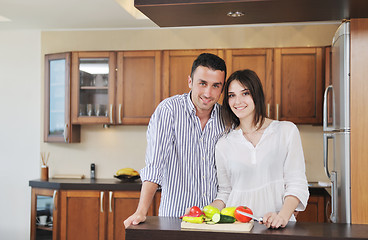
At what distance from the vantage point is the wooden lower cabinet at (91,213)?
183 inches

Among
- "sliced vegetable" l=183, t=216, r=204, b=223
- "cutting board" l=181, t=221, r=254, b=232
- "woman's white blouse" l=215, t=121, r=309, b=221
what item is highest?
"woman's white blouse" l=215, t=121, r=309, b=221

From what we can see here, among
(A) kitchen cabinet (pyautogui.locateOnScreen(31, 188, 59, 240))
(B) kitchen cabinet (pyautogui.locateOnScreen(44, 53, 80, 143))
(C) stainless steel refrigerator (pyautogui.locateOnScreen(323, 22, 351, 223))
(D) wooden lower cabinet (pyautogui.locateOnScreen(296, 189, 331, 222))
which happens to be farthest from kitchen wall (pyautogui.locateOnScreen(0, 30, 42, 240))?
(C) stainless steel refrigerator (pyautogui.locateOnScreen(323, 22, 351, 223))

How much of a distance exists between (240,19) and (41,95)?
3.36 metres

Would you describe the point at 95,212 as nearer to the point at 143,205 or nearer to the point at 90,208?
the point at 90,208

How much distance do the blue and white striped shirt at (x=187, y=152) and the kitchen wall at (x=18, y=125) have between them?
10.6ft

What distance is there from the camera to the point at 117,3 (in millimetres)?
4238

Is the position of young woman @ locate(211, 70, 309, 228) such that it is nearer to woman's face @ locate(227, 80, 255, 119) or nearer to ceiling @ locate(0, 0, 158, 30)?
woman's face @ locate(227, 80, 255, 119)

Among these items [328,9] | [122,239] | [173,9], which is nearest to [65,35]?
[122,239]

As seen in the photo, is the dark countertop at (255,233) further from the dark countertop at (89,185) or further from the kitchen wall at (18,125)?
the kitchen wall at (18,125)

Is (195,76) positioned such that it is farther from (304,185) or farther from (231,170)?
(304,185)

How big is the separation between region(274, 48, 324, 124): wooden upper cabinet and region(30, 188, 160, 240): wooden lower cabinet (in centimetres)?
168

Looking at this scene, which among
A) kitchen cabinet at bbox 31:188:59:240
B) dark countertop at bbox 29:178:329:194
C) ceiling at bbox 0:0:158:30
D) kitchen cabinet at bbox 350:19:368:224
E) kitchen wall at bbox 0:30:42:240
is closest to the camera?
kitchen cabinet at bbox 350:19:368:224

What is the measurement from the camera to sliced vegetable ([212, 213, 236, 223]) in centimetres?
195

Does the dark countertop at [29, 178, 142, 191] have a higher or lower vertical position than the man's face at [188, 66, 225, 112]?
lower
